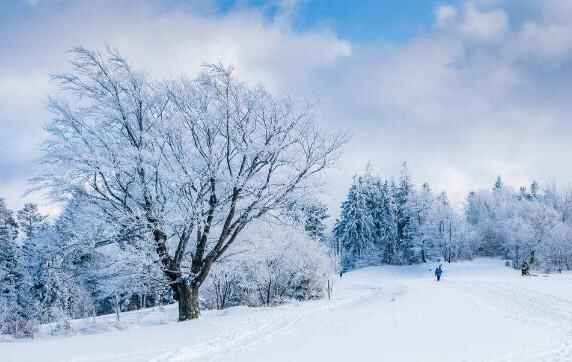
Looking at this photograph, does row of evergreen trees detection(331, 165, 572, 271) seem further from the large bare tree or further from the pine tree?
the large bare tree

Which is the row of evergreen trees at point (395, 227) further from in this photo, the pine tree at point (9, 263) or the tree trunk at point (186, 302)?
the tree trunk at point (186, 302)

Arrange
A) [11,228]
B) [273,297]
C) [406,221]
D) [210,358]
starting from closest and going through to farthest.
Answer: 1. [210,358]
2. [273,297]
3. [11,228]
4. [406,221]

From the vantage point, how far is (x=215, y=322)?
14570mm

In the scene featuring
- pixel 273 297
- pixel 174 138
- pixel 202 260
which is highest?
pixel 174 138

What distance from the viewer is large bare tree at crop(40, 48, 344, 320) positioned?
14.9 meters

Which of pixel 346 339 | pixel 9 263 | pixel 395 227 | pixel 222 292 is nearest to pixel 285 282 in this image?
pixel 222 292

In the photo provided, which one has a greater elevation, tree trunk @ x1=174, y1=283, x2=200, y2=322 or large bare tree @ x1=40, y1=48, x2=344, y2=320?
large bare tree @ x1=40, y1=48, x2=344, y2=320

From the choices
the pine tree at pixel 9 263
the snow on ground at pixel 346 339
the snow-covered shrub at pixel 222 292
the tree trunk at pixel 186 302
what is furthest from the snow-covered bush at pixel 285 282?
the pine tree at pixel 9 263

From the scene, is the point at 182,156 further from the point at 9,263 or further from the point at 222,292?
→ the point at 9,263

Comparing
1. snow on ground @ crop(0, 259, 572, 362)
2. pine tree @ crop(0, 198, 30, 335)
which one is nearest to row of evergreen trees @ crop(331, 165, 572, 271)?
pine tree @ crop(0, 198, 30, 335)

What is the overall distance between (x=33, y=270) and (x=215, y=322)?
32489 millimetres

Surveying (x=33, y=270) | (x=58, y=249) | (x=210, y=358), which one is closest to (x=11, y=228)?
(x=33, y=270)

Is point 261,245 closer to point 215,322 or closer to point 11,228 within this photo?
point 215,322

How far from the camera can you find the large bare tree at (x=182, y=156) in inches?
586
